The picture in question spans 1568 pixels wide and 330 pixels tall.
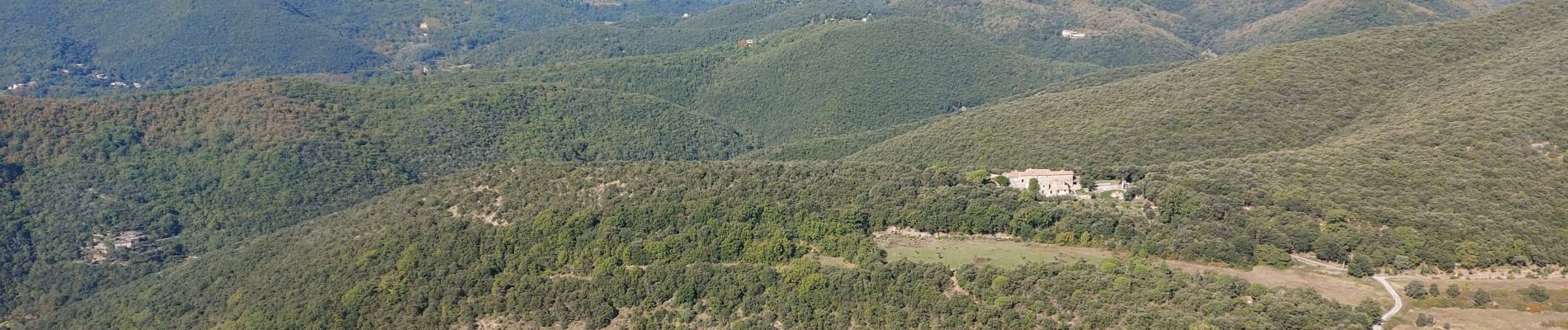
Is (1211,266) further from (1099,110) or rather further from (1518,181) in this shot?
(1099,110)

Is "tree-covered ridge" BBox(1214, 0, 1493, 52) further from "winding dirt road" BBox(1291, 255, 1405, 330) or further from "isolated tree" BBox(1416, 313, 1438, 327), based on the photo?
"isolated tree" BBox(1416, 313, 1438, 327)

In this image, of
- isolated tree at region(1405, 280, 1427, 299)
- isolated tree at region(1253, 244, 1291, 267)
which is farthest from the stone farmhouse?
isolated tree at region(1405, 280, 1427, 299)

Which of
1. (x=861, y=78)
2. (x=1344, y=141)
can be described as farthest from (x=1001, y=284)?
(x=861, y=78)

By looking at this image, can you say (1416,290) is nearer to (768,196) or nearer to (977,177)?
(977,177)

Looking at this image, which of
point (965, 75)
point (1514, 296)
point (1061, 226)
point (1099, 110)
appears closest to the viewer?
point (1514, 296)

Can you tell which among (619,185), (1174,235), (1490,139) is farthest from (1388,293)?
(619,185)

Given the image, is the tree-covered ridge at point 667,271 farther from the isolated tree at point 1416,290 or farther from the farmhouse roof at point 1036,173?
the isolated tree at point 1416,290

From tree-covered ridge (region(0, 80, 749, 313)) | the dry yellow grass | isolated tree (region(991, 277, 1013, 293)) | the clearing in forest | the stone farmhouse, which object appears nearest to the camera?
the dry yellow grass
